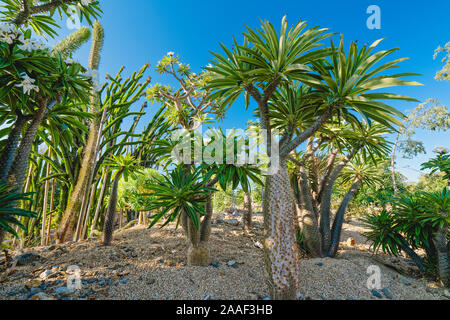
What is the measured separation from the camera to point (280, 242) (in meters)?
1.96

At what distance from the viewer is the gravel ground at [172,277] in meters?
2.11

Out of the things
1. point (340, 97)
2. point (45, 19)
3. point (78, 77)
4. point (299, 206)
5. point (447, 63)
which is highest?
point (447, 63)

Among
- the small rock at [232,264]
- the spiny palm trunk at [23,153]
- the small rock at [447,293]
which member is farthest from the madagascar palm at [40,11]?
the small rock at [447,293]

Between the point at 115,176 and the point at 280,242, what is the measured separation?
2.88 m

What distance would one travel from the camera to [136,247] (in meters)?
3.65

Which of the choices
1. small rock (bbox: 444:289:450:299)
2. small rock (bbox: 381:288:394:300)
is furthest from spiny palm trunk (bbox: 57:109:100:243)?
small rock (bbox: 444:289:450:299)

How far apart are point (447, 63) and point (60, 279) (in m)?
16.0

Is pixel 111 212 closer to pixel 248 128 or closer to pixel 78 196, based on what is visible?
pixel 78 196

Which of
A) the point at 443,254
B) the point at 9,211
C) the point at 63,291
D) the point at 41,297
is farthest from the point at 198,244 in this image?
the point at 443,254

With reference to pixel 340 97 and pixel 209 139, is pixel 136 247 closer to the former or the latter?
pixel 209 139

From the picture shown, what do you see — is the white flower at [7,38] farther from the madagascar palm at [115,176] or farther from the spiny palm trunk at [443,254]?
the spiny palm trunk at [443,254]

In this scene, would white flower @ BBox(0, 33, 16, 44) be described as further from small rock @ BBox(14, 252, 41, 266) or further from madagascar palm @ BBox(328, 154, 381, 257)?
madagascar palm @ BBox(328, 154, 381, 257)

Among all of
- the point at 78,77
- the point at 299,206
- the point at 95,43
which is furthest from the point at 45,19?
the point at 299,206

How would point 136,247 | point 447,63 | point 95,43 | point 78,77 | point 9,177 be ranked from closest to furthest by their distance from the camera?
1. point 9,177
2. point 78,77
3. point 136,247
4. point 95,43
5. point 447,63
